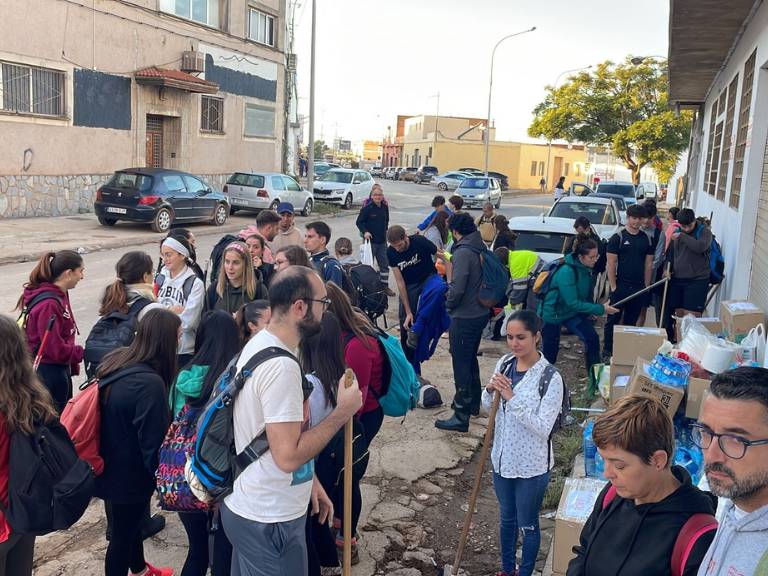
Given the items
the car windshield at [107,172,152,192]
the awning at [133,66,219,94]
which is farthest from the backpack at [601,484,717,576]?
the awning at [133,66,219,94]

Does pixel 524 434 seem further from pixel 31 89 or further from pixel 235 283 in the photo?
pixel 31 89

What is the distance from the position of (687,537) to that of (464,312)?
437cm

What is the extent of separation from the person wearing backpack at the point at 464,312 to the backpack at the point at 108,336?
9.51 ft

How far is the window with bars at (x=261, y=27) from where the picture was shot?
29.3 metres

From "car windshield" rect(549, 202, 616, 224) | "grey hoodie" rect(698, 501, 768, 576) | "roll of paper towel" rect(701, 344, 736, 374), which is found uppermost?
"car windshield" rect(549, 202, 616, 224)

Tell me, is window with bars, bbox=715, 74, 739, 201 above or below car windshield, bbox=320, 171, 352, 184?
above

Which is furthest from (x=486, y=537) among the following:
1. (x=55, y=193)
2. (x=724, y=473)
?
(x=55, y=193)

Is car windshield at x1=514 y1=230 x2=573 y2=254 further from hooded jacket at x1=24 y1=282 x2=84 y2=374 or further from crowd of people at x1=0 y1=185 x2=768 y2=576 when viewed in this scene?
hooded jacket at x1=24 y1=282 x2=84 y2=374

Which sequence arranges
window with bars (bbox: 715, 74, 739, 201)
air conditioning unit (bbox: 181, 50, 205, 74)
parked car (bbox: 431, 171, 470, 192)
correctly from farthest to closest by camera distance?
parked car (bbox: 431, 171, 470, 192)
air conditioning unit (bbox: 181, 50, 205, 74)
window with bars (bbox: 715, 74, 739, 201)

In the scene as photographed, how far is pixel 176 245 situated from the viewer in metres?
5.65

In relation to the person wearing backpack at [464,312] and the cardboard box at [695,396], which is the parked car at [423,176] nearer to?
the person wearing backpack at [464,312]

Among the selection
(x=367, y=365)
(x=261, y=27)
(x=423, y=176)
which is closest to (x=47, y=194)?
(x=261, y=27)

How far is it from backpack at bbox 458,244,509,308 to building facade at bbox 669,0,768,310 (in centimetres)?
234

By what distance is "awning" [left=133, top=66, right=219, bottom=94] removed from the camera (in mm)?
22938
